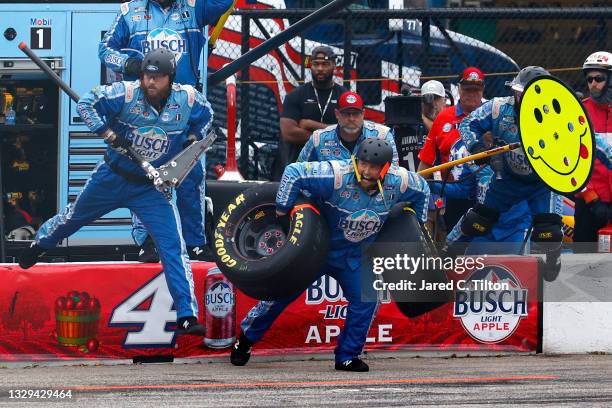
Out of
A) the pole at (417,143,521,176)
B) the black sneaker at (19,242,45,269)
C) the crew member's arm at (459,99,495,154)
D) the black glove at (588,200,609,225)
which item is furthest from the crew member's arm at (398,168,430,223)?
the black sneaker at (19,242,45,269)

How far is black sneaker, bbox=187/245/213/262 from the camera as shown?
37.6ft

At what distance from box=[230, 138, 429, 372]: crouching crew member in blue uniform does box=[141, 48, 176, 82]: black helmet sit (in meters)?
1.21

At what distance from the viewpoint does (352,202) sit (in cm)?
1037

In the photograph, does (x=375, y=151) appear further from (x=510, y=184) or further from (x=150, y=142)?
(x=510, y=184)

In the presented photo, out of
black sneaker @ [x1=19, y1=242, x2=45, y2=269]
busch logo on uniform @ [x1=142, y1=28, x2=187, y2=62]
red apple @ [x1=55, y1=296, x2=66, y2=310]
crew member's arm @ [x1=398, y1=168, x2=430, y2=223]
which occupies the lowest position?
red apple @ [x1=55, y1=296, x2=66, y2=310]

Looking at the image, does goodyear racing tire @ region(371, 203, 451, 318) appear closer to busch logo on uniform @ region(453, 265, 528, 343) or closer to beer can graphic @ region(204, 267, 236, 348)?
busch logo on uniform @ region(453, 265, 528, 343)

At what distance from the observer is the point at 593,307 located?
455 inches

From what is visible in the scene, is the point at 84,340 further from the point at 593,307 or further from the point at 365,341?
the point at 593,307

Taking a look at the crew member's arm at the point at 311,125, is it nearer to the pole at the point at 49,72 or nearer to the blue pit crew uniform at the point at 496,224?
the blue pit crew uniform at the point at 496,224

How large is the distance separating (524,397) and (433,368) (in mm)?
1917

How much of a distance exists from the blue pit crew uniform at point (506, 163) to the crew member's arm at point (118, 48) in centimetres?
283

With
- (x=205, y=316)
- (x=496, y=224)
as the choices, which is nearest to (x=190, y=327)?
(x=205, y=316)

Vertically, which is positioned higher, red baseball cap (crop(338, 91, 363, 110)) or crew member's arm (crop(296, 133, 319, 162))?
red baseball cap (crop(338, 91, 363, 110))

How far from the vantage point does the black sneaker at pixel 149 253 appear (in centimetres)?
1120
